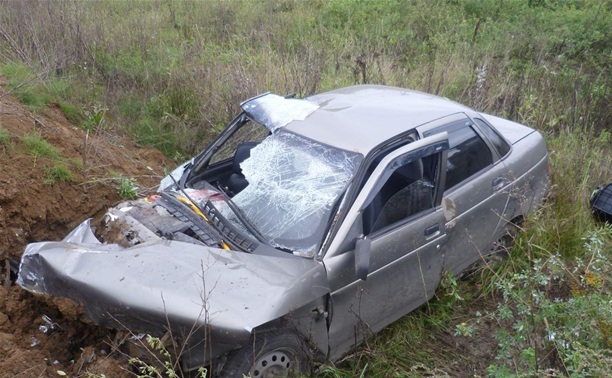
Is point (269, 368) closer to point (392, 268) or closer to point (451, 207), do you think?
point (392, 268)

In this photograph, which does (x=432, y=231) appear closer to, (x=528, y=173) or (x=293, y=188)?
(x=293, y=188)

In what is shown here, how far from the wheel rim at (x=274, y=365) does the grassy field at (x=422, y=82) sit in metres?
0.36

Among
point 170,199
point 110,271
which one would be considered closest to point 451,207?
point 170,199

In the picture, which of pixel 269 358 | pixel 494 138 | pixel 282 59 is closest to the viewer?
pixel 269 358

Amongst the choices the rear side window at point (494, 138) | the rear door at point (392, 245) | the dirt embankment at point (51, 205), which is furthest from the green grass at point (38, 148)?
the rear side window at point (494, 138)

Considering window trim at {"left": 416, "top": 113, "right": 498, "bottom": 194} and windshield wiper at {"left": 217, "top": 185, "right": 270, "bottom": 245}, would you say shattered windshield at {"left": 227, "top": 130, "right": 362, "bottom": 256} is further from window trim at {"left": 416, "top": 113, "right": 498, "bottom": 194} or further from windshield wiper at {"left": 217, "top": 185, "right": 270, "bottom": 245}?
window trim at {"left": 416, "top": 113, "right": 498, "bottom": 194}

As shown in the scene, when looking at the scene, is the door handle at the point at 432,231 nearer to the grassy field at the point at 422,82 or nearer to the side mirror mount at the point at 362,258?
the grassy field at the point at 422,82

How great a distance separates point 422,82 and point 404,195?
13.6 feet

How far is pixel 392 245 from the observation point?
3703mm

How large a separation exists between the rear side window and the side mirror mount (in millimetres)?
1835

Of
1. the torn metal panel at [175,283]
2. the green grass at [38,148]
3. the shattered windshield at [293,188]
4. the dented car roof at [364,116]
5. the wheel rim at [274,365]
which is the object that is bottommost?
the wheel rim at [274,365]

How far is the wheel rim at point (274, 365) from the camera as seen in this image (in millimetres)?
3246

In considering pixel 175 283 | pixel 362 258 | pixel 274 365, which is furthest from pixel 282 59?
pixel 274 365

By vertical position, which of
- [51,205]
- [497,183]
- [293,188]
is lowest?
[51,205]
